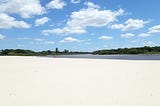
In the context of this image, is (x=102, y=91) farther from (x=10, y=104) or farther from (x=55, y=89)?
(x=10, y=104)

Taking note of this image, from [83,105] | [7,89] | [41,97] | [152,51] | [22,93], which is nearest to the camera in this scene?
[83,105]

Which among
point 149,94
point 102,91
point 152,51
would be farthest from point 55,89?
point 152,51

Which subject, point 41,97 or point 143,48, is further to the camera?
point 143,48

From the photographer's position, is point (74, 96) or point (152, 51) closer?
point (74, 96)

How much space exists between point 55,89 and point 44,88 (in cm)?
45

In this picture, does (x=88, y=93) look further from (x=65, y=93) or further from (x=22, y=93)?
(x=22, y=93)

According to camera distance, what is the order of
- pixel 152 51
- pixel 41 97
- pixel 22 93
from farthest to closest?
pixel 152 51 → pixel 22 93 → pixel 41 97

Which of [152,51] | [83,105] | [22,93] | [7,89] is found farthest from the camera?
[152,51]

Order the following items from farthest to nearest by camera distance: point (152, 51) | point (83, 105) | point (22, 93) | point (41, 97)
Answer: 1. point (152, 51)
2. point (22, 93)
3. point (41, 97)
4. point (83, 105)

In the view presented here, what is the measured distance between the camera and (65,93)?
21.9 ft

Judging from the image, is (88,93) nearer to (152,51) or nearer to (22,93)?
(22,93)

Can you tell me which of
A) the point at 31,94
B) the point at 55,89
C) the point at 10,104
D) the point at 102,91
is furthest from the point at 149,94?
the point at 10,104

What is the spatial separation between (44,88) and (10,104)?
217 centimetres

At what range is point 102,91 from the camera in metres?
6.95
